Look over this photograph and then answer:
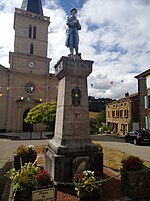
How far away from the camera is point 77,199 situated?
14.8ft

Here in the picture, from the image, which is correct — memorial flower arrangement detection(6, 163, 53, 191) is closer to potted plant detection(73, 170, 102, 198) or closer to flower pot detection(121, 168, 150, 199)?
potted plant detection(73, 170, 102, 198)

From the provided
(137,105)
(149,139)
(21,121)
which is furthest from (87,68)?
(21,121)

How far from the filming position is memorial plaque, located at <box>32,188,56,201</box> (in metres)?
3.82

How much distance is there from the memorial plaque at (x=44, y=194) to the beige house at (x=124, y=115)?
2162cm

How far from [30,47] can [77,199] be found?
95.4ft

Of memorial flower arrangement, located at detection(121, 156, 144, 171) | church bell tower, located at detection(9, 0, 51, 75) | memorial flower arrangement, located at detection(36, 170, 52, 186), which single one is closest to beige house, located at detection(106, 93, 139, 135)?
church bell tower, located at detection(9, 0, 51, 75)

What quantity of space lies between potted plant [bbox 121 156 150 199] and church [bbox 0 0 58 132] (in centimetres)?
2112

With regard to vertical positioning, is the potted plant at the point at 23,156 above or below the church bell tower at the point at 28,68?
below

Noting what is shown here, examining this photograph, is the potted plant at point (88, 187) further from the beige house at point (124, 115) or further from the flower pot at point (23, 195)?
the beige house at point (124, 115)

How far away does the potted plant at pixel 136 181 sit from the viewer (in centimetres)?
466

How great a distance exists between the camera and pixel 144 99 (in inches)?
850

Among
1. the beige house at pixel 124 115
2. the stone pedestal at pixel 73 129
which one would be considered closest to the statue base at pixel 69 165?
the stone pedestal at pixel 73 129

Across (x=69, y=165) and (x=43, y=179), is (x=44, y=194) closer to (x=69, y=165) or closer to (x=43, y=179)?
(x=43, y=179)

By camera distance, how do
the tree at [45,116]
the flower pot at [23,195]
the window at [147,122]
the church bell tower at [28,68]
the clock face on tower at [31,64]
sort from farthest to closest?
1. the clock face on tower at [31,64]
2. the church bell tower at [28,68]
3. the window at [147,122]
4. the tree at [45,116]
5. the flower pot at [23,195]
